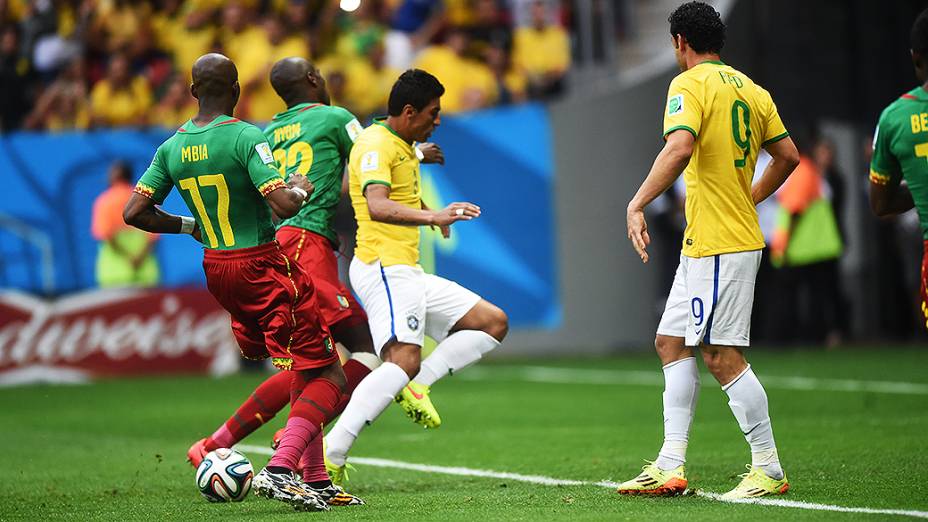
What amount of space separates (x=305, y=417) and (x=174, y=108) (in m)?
13.2

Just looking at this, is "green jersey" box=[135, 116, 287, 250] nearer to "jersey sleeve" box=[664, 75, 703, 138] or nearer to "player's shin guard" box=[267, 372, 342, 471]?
"player's shin guard" box=[267, 372, 342, 471]

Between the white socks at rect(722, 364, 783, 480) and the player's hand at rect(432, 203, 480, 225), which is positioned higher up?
the player's hand at rect(432, 203, 480, 225)

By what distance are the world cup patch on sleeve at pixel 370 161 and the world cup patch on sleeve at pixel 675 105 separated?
1678 mm

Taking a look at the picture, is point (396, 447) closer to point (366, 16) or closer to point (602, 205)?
point (602, 205)

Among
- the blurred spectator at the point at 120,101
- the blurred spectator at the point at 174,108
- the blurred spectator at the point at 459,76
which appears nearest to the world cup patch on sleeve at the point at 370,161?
the blurred spectator at the point at 174,108

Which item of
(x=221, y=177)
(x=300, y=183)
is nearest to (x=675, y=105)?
(x=300, y=183)

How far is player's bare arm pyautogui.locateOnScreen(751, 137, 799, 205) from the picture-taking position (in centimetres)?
737

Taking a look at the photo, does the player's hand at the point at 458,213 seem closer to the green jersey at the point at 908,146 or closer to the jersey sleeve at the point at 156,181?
the jersey sleeve at the point at 156,181

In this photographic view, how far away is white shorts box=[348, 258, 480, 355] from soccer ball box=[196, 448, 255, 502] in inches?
40.9

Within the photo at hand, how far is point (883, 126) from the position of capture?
6.78 m

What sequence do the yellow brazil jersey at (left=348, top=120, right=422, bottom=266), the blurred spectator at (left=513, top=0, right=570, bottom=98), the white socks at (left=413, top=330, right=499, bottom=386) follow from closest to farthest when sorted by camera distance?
the yellow brazil jersey at (left=348, top=120, right=422, bottom=266) < the white socks at (left=413, top=330, right=499, bottom=386) < the blurred spectator at (left=513, top=0, right=570, bottom=98)

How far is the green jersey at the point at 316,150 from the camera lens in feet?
28.0

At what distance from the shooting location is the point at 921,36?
6.65 meters

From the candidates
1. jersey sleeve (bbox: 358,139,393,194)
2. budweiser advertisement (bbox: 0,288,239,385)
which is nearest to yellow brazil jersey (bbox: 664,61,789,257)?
jersey sleeve (bbox: 358,139,393,194)
